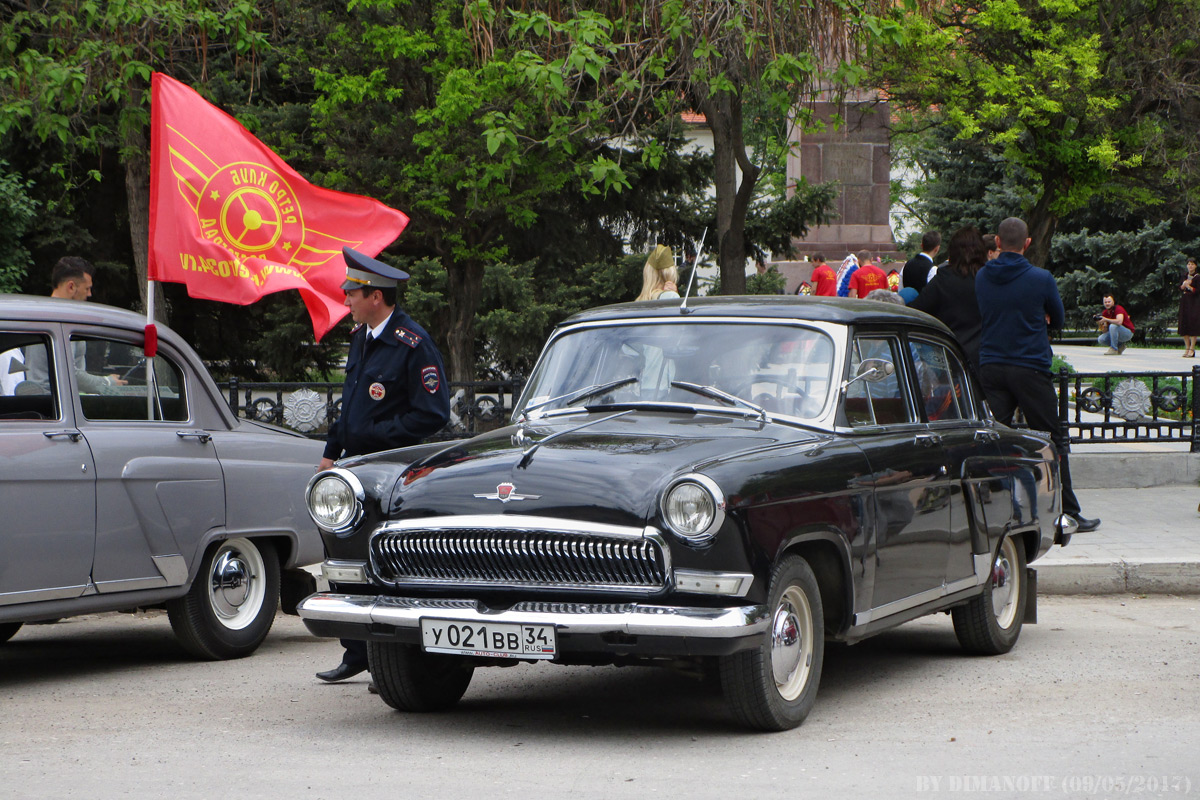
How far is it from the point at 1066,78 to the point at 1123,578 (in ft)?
35.8

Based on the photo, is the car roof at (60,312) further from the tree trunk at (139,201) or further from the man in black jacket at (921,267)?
the tree trunk at (139,201)

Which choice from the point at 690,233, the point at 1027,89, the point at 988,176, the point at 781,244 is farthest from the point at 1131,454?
the point at 988,176

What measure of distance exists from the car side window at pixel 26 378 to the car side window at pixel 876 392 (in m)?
3.75

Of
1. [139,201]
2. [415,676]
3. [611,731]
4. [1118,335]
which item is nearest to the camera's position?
[611,731]

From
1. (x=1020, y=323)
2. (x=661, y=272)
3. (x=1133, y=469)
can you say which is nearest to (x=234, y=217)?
(x=661, y=272)

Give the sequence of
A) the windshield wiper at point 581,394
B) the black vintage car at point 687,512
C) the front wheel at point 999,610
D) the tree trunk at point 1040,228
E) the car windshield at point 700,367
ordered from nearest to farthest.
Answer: the black vintage car at point 687,512 < the car windshield at point 700,367 < the windshield wiper at point 581,394 < the front wheel at point 999,610 < the tree trunk at point 1040,228

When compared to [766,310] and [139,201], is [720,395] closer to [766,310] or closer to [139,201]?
[766,310]

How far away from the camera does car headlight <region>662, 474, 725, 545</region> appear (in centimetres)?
501

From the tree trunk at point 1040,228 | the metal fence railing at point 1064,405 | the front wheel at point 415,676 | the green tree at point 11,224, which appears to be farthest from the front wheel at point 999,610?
the tree trunk at point 1040,228

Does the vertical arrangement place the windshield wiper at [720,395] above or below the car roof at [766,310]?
below

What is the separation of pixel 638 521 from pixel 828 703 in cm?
159

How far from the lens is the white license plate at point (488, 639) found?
201 inches

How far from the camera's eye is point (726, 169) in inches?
677

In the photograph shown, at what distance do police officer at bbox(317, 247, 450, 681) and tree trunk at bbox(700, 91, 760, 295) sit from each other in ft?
28.4
